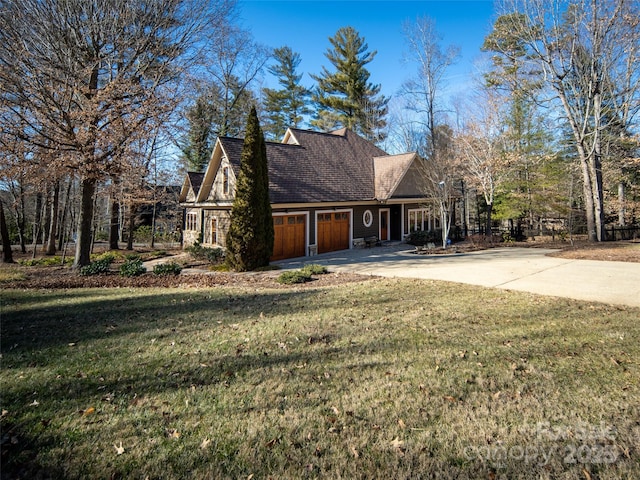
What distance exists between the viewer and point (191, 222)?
24.4 meters

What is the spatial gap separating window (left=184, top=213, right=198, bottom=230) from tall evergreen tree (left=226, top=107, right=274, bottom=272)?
1012 cm

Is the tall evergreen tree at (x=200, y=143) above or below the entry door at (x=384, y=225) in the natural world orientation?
above

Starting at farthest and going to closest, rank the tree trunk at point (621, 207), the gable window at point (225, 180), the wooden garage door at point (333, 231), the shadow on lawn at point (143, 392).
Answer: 1. the tree trunk at point (621, 207)
2. the wooden garage door at point (333, 231)
3. the gable window at point (225, 180)
4. the shadow on lawn at point (143, 392)

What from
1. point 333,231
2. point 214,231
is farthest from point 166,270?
point 333,231

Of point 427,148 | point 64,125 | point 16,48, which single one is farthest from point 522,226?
point 16,48

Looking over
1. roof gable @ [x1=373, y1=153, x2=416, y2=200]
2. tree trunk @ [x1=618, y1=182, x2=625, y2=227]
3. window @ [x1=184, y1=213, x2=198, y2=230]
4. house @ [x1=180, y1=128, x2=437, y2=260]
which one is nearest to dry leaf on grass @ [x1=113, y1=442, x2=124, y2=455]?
house @ [x1=180, y1=128, x2=437, y2=260]

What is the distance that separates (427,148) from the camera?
103ft

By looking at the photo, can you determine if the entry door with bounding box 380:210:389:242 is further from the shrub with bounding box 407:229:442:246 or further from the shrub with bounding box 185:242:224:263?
the shrub with bounding box 185:242:224:263

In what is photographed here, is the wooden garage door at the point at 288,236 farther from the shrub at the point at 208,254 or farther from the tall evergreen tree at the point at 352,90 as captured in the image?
the tall evergreen tree at the point at 352,90

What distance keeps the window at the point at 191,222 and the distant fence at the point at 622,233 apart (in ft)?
85.9

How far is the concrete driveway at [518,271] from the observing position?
8.62 meters

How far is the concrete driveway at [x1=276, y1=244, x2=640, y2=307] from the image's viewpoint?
862 cm

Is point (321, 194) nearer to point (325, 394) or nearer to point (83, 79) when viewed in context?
point (83, 79)

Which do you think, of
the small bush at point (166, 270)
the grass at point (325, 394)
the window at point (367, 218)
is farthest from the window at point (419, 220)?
the grass at point (325, 394)
